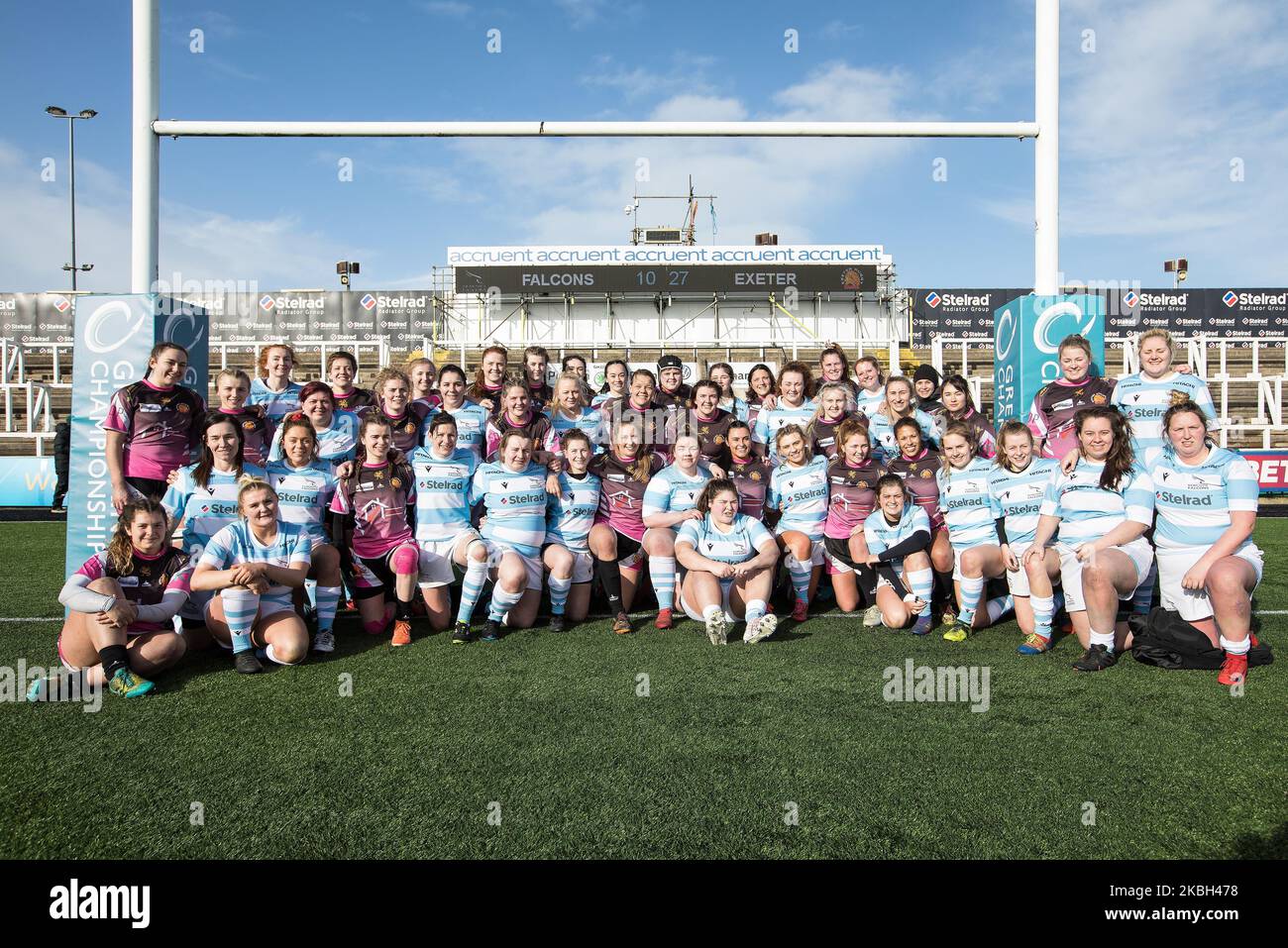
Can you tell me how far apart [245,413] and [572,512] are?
6.75 ft

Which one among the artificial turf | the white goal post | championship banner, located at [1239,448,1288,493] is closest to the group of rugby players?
the artificial turf

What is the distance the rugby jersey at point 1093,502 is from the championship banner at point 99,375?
5.08 m

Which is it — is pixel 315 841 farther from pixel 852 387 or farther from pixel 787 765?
pixel 852 387

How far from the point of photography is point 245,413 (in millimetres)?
4902

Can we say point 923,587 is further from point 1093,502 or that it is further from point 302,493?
point 302,493

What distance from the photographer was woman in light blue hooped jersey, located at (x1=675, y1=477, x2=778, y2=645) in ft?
14.9

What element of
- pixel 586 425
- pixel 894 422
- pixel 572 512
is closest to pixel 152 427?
pixel 572 512

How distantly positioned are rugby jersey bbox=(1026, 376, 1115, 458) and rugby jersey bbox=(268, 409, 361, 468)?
4.39 metres

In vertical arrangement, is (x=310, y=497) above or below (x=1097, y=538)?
above

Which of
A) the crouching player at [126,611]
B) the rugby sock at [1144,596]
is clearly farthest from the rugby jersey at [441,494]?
the rugby sock at [1144,596]

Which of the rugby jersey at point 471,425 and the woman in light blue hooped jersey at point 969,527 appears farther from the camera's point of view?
the rugby jersey at point 471,425

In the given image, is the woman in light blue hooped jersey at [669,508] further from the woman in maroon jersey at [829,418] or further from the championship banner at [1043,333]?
the championship banner at [1043,333]

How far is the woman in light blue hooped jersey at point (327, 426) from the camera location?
199 inches
